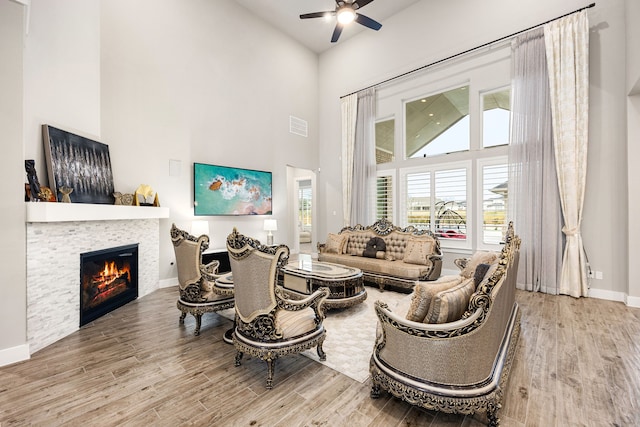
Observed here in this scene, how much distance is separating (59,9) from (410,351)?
552cm

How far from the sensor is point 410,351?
176 centimetres

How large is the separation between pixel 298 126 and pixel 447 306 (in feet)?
23.6

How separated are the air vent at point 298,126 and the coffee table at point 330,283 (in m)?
4.90

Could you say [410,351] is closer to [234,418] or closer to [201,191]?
[234,418]

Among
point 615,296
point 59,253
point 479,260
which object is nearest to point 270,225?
point 59,253

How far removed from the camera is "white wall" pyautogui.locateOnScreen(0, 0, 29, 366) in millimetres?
2523

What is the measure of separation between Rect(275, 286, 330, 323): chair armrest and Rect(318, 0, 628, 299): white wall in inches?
188

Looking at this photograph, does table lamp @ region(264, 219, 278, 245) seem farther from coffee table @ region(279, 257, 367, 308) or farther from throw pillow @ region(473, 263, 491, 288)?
throw pillow @ region(473, 263, 491, 288)

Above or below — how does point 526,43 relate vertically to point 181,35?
below

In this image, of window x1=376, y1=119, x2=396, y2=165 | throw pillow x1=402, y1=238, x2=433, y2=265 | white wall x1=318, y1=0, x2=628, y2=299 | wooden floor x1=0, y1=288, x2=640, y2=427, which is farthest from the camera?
window x1=376, y1=119, x2=396, y2=165

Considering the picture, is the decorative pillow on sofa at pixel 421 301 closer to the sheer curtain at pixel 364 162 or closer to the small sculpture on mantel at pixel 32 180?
the small sculpture on mantel at pixel 32 180

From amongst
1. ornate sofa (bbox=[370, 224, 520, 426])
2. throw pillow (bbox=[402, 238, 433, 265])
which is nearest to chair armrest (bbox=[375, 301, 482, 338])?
ornate sofa (bbox=[370, 224, 520, 426])

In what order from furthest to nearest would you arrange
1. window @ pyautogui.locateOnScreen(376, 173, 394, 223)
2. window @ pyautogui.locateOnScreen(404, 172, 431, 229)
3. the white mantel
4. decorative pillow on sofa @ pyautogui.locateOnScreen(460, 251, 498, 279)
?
window @ pyautogui.locateOnScreen(376, 173, 394, 223), window @ pyautogui.locateOnScreen(404, 172, 431, 229), decorative pillow on sofa @ pyautogui.locateOnScreen(460, 251, 498, 279), the white mantel

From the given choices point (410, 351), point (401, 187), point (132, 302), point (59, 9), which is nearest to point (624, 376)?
point (410, 351)
